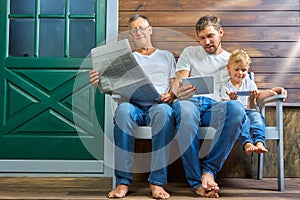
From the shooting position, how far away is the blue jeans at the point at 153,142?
68.6 inches

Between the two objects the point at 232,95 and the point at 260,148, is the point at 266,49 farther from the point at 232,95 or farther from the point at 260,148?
the point at 260,148

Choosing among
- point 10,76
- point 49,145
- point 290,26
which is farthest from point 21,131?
point 290,26

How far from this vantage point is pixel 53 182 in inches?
86.6

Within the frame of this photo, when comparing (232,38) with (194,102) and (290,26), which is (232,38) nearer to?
(290,26)

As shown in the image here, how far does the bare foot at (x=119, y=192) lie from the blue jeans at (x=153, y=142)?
0.02m

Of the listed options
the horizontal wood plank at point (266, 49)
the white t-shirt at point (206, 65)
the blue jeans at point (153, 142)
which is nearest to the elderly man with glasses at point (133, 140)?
the blue jeans at point (153, 142)

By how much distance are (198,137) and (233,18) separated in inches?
42.3

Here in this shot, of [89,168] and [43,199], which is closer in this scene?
[43,199]

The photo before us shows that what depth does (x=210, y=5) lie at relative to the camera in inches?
98.6

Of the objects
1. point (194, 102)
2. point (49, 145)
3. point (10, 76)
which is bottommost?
point (49, 145)

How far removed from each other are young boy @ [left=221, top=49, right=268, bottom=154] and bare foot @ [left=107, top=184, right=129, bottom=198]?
0.63 metres

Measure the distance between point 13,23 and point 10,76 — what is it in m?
0.40

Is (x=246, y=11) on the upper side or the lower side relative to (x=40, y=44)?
upper

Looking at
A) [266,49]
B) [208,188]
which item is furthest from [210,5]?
[208,188]
